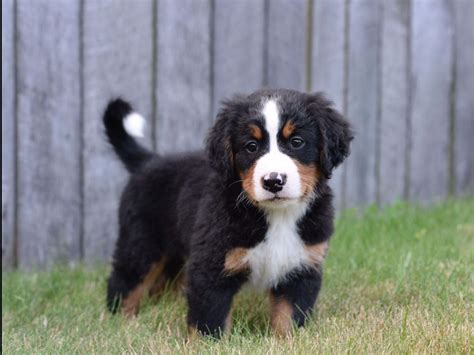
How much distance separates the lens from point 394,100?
256 inches

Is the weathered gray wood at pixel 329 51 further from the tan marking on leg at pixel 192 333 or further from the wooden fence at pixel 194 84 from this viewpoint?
the tan marking on leg at pixel 192 333

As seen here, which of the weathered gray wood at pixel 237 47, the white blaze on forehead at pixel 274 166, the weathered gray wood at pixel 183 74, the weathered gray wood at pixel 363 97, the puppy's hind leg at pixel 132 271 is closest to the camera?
the white blaze on forehead at pixel 274 166

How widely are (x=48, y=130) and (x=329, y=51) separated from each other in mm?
2131

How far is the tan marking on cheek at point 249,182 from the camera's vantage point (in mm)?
3678

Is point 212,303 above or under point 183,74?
under

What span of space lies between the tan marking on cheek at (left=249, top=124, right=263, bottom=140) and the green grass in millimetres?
863

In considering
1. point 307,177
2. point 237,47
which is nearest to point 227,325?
point 307,177

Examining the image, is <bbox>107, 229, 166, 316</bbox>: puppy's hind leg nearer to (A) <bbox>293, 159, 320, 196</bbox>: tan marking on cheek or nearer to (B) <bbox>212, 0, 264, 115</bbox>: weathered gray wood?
(A) <bbox>293, 159, 320, 196</bbox>: tan marking on cheek

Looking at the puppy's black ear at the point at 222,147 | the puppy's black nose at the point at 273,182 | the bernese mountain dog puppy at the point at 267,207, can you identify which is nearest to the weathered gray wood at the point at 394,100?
the bernese mountain dog puppy at the point at 267,207

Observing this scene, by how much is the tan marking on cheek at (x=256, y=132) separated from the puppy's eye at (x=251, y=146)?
3cm

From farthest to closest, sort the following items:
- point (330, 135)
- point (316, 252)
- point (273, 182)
A: point (316, 252) < point (330, 135) < point (273, 182)

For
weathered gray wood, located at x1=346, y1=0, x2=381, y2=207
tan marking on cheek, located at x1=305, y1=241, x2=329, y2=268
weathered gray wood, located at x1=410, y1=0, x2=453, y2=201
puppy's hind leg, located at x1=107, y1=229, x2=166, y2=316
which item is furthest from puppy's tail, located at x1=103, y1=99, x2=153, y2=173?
weathered gray wood, located at x1=410, y1=0, x2=453, y2=201

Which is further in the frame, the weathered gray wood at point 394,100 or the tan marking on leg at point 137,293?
the weathered gray wood at point 394,100

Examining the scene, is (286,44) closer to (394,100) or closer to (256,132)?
(394,100)
